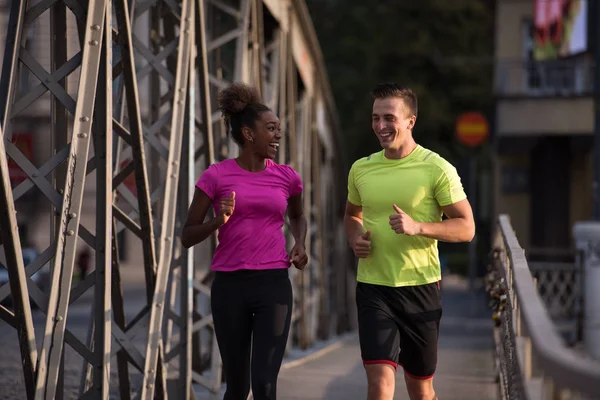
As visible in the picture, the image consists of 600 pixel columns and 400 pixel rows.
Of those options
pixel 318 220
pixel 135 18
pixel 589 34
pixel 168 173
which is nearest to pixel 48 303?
pixel 168 173

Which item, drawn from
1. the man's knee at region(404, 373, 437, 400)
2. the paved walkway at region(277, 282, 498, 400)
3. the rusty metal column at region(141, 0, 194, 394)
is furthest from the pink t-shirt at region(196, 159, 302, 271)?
the paved walkway at region(277, 282, 498, 400)

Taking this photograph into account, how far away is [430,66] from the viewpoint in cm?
5000

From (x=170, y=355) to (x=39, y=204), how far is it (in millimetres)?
32621

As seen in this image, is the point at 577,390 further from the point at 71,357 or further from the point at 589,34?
the point at 589,34

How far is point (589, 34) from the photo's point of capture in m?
25.6

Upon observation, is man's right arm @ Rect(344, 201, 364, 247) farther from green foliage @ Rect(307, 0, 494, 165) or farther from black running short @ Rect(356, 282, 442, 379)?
green foliage @ Rect(307, 0, 494, 165)

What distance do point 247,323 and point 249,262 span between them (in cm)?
28

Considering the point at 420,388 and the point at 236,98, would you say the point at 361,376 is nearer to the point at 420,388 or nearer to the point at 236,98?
the point at 420,388

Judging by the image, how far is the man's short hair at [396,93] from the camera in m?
5.84

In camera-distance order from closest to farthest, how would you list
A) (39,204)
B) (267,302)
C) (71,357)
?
(267,302) → (71,357) → (39,204)

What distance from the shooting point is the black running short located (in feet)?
19.0

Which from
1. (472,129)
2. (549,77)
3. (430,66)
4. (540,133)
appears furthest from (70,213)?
(430,66)

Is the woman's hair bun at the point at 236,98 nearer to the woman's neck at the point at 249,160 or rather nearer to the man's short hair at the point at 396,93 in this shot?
the woman's neck at the point at 249,160

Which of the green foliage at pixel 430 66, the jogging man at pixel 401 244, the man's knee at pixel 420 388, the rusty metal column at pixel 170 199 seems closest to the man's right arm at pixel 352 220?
the jogging man at pixel 401 244
